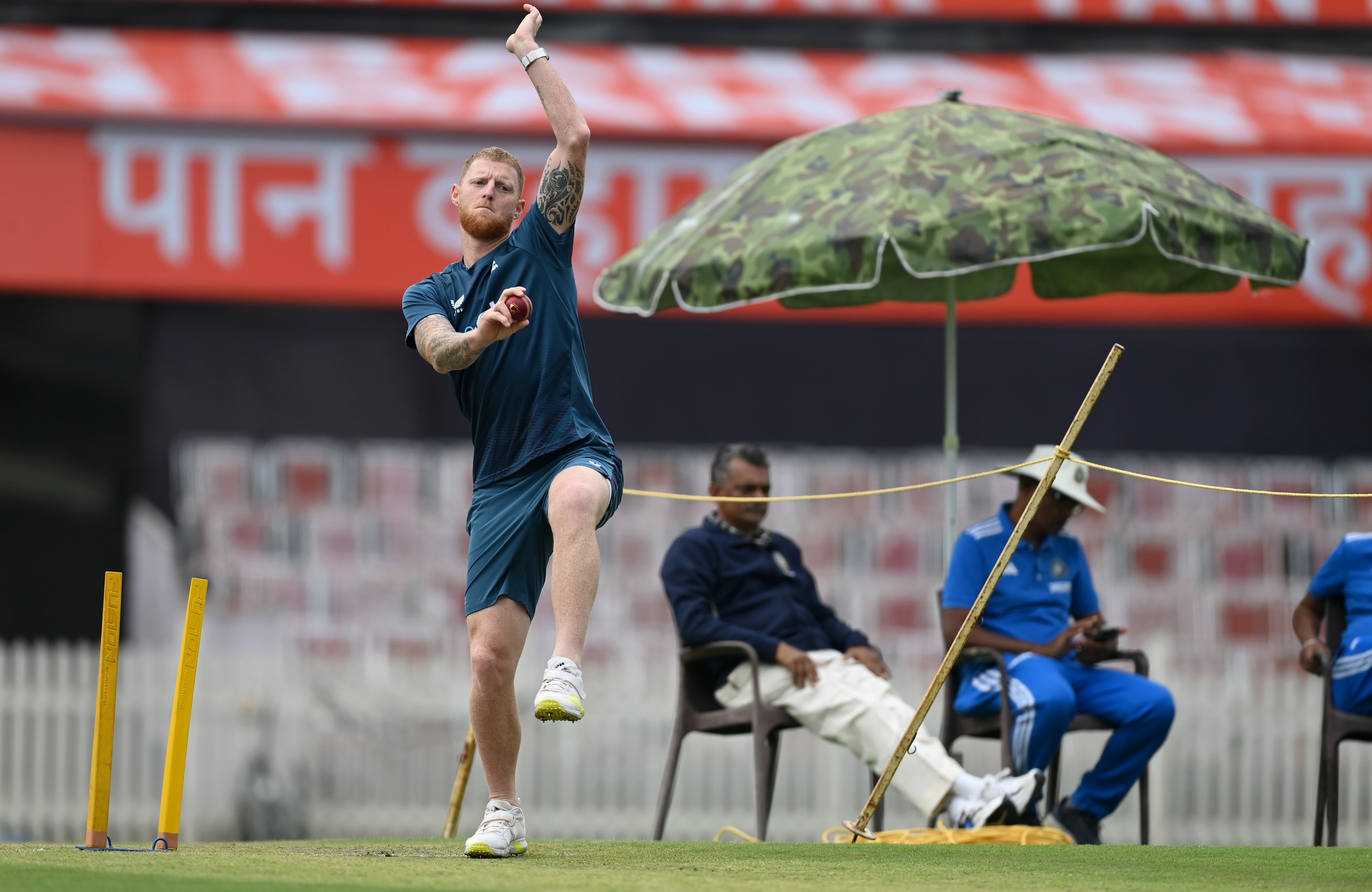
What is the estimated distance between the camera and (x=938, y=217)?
576 cm

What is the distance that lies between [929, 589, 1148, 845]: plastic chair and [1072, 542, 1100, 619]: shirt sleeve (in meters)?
0.26

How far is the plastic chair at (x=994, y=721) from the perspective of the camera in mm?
6172

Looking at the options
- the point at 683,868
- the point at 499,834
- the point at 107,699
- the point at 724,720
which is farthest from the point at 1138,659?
the point at 107,699

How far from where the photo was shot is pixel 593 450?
4582 millimetres

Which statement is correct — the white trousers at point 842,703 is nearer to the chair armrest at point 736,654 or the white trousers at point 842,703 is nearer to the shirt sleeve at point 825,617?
the chair armrest at point 736,654

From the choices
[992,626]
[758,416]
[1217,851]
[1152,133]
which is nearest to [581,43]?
[758,416]

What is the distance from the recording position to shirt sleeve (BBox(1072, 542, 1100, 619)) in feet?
22.2

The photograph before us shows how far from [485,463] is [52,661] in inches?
222

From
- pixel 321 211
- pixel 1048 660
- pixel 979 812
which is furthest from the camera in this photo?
pixel 321 211

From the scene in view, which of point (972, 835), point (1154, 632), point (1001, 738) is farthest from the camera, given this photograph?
point (1154, 632)

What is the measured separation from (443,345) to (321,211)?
567cm

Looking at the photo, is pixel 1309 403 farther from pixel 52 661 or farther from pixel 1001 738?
pixel 52 661

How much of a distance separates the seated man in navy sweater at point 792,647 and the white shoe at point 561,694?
205cm

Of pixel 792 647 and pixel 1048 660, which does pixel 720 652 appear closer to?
pixel 792 647
